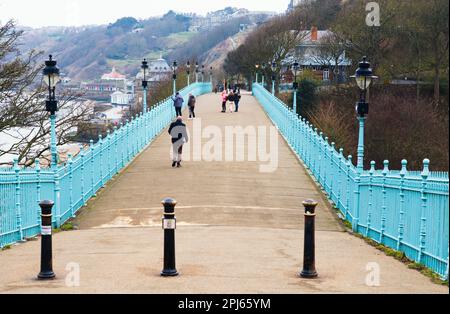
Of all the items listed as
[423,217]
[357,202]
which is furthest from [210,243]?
[357,202]

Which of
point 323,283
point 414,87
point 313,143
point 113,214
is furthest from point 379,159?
point 323,283

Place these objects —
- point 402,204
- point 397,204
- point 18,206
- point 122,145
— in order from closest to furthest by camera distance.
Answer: point 402,204 < point 397,204 < point 18,206 < point 122,145

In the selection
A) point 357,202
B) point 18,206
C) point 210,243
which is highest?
point 18,206

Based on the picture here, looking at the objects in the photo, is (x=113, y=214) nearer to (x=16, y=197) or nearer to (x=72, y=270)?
(x=16, y=197)

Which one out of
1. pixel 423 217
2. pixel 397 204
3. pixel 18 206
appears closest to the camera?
pixel 423 217

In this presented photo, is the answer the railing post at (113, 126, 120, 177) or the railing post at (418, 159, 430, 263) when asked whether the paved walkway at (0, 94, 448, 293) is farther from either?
the railing post at (418, 159, 430, 263)

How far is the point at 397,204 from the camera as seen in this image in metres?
13.1

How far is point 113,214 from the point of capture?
688 inches

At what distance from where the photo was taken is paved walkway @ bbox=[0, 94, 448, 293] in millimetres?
9500

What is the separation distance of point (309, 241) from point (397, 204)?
11.8ft

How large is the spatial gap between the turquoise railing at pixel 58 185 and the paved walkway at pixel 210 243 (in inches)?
15.4

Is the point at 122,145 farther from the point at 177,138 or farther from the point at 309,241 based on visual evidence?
the point at 309,241

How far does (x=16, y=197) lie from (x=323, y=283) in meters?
7.01
